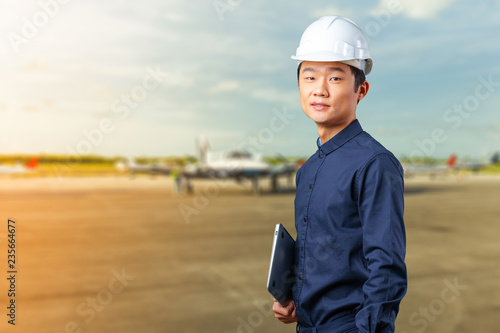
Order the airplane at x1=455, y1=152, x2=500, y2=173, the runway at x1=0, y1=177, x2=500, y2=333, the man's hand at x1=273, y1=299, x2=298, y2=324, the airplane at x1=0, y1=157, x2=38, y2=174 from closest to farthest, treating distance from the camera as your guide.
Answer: the man's hand at x1=273, y1=299, x2=298, y2=324 < the runway at x1=0, y1=177, x2=500, y2=333 < the airplane at x1=0, y1=157, x2=38, y2=174 < the airplane at x1=455, y1=152, x2=500, y2=173

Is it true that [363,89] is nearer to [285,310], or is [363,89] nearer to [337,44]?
[337,44]

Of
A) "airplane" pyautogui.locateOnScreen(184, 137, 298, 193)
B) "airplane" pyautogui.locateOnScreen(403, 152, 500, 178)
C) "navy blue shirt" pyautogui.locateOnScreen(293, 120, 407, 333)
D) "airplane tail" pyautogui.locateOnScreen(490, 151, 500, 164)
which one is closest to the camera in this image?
"navy blue shirt" pyautogui.locateOnScreen(293, 120, 407, 333)

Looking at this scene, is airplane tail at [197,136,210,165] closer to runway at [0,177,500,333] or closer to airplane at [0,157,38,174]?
airplane at [0,157,38,174]

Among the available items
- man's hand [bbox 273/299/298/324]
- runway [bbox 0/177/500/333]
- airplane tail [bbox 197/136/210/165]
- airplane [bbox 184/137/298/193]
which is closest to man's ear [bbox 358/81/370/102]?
man's hand [bbox 273/299/298/324]

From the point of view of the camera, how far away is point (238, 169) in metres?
23.9

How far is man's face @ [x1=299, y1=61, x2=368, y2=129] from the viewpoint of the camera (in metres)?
1.48

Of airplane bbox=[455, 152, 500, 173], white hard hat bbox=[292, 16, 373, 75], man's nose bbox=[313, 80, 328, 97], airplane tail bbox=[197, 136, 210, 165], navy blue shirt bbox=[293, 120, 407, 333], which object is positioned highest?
white hard hat bbox=[292, 16, 373, 75]

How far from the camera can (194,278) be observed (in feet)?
20.4

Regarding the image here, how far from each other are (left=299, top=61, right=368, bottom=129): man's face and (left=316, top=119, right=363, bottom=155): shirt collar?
2 cm

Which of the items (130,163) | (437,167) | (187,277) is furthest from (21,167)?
(437,167)

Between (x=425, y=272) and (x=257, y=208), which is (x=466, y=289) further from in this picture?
(x=257, y=208)

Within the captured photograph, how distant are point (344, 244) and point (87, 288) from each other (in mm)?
5263

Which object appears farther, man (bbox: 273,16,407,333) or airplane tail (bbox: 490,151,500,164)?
airplane tail (bbox: 490,151,500,164)

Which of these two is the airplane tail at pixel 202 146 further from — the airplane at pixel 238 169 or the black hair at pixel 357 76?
the black hair at pixel 357 76
